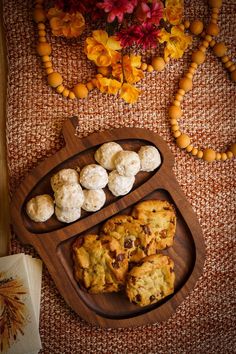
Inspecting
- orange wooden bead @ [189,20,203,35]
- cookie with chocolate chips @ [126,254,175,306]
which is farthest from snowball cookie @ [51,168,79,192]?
orange wooden bead @ [189,20,203,35]

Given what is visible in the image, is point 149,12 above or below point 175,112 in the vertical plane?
above

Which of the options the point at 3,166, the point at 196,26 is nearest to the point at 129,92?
the point at 196,26

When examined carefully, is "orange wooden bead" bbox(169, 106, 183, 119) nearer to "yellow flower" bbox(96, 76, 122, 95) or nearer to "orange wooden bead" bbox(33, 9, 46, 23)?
"yellow flower" bbox(96, 76, 122, 95)

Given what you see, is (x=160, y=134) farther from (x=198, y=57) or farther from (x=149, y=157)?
(x=198, y=57)

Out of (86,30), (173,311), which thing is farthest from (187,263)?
(86,30)

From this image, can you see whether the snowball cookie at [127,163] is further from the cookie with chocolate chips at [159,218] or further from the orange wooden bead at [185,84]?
the orange wooden bead at [185,84]

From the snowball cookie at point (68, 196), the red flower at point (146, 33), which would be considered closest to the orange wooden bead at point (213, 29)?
the red flower at point (146, 33)

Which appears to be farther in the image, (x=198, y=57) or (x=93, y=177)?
(x=198, y=57)
